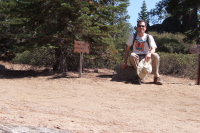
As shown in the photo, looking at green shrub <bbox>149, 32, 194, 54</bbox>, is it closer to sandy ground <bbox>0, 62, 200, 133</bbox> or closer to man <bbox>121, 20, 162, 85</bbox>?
sandy ground <bbox>0, 62, 200, 133</bbox>

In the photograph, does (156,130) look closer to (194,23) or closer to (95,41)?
(95,41)

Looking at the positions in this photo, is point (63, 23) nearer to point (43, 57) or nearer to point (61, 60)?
point (61, 60)

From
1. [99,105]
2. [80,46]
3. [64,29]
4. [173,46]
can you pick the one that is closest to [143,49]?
[80,46]

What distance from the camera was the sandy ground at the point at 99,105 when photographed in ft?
12.4

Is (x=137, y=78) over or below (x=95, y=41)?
below

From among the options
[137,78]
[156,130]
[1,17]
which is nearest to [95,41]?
[137,78]

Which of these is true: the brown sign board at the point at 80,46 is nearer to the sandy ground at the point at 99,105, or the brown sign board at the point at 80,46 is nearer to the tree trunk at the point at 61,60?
the sandy ground at the point at 99,105

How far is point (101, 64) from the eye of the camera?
10.6 m

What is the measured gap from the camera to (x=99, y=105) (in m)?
5.17

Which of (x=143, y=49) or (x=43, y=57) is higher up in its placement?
(x=143, y=49)

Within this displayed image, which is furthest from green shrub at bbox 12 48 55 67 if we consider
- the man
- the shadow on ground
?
the shadow on ground

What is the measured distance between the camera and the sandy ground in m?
3.78

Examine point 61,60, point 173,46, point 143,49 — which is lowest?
Answer: point 61,60

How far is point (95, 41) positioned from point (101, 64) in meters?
1.92
